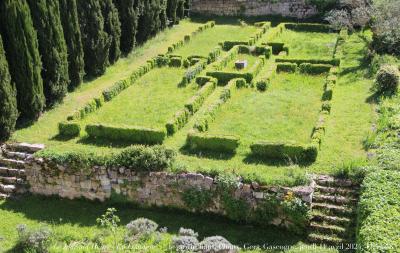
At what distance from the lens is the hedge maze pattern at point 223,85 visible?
1902cm

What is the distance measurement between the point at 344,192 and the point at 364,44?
1652 cm

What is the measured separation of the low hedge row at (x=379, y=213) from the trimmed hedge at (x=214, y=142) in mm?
5200

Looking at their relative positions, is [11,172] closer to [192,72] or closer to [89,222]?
[89,222]

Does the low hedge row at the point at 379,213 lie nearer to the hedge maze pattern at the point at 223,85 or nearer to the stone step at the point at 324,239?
the stone step at the point at 324,239

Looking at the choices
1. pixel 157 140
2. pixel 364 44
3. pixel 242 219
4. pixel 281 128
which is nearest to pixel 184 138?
pixel 157 140

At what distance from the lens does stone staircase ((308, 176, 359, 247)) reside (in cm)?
1520

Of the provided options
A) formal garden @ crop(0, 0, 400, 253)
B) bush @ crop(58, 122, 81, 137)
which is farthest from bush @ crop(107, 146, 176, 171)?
bush @ crop(58, 122, 81, 137)

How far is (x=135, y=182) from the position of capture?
671 inches

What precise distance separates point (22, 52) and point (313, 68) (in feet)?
46.9

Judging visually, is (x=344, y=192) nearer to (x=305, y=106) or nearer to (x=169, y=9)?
(x=305, y=106)

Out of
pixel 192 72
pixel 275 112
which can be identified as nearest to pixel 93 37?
pixel 192 72

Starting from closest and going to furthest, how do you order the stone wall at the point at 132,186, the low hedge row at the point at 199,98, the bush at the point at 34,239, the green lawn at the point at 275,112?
the bush at the point at 34,239
the stone wall at the point at 132,186
the green lawn at the point at 275,112
the low hedge row at the point at 199,98

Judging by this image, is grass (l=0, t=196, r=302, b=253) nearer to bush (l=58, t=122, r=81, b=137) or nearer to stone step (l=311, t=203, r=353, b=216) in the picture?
stone step (l=311, t=203, r=353, b=216)

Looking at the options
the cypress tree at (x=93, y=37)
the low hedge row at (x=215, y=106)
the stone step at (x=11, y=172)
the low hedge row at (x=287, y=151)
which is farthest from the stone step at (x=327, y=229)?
the cypress tree at (x=93, y=37)
